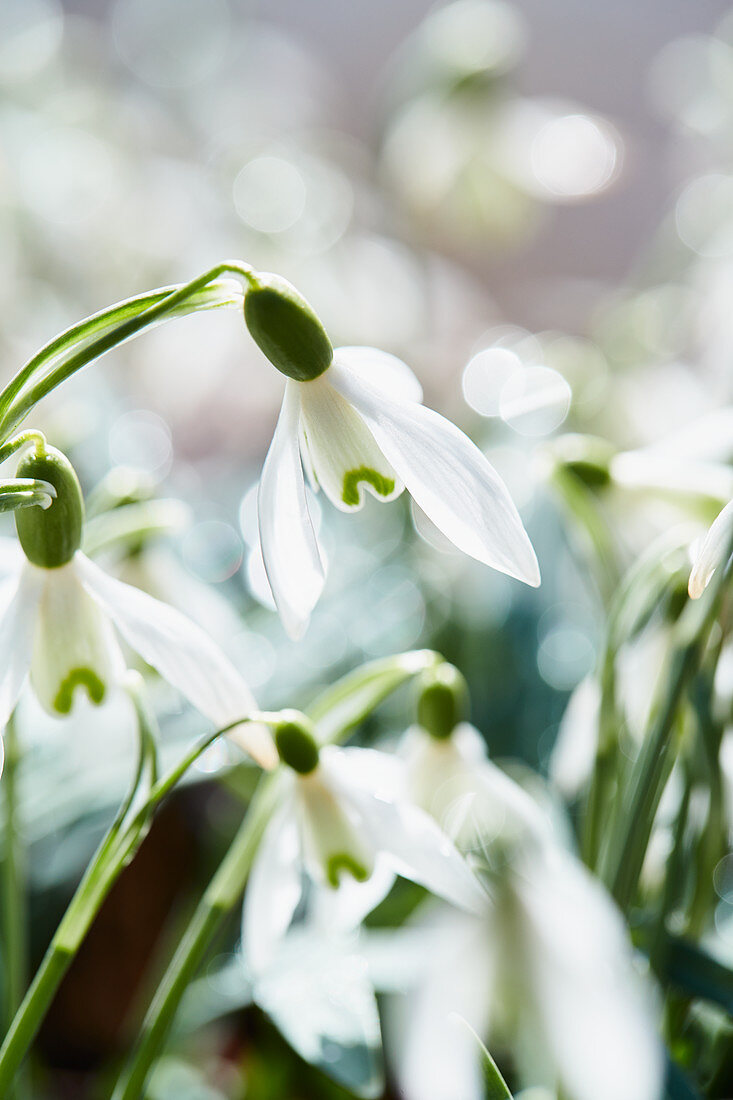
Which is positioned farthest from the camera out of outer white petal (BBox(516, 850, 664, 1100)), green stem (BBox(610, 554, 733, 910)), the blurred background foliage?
the blurred background foliage

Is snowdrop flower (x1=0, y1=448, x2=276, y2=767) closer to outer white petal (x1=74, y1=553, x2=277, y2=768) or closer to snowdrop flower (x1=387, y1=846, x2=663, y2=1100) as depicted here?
outer white petal (x1=74, y1=553, x2=277, y2=768)

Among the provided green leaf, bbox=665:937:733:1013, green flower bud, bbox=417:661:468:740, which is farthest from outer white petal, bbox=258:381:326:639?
green leaf, bbox=665:937:733:1013

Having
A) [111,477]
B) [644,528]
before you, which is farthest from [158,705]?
[644,528]

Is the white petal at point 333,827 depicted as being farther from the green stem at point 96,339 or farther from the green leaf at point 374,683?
the green stem at point 96,339

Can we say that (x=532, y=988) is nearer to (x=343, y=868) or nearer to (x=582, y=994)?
(x=582, y=994)

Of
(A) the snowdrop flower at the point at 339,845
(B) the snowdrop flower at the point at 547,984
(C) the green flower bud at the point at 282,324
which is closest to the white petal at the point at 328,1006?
(A) the snowdrop flower at the point at 339,845

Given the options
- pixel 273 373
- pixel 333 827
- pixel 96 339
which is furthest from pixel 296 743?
pixel 273 373
